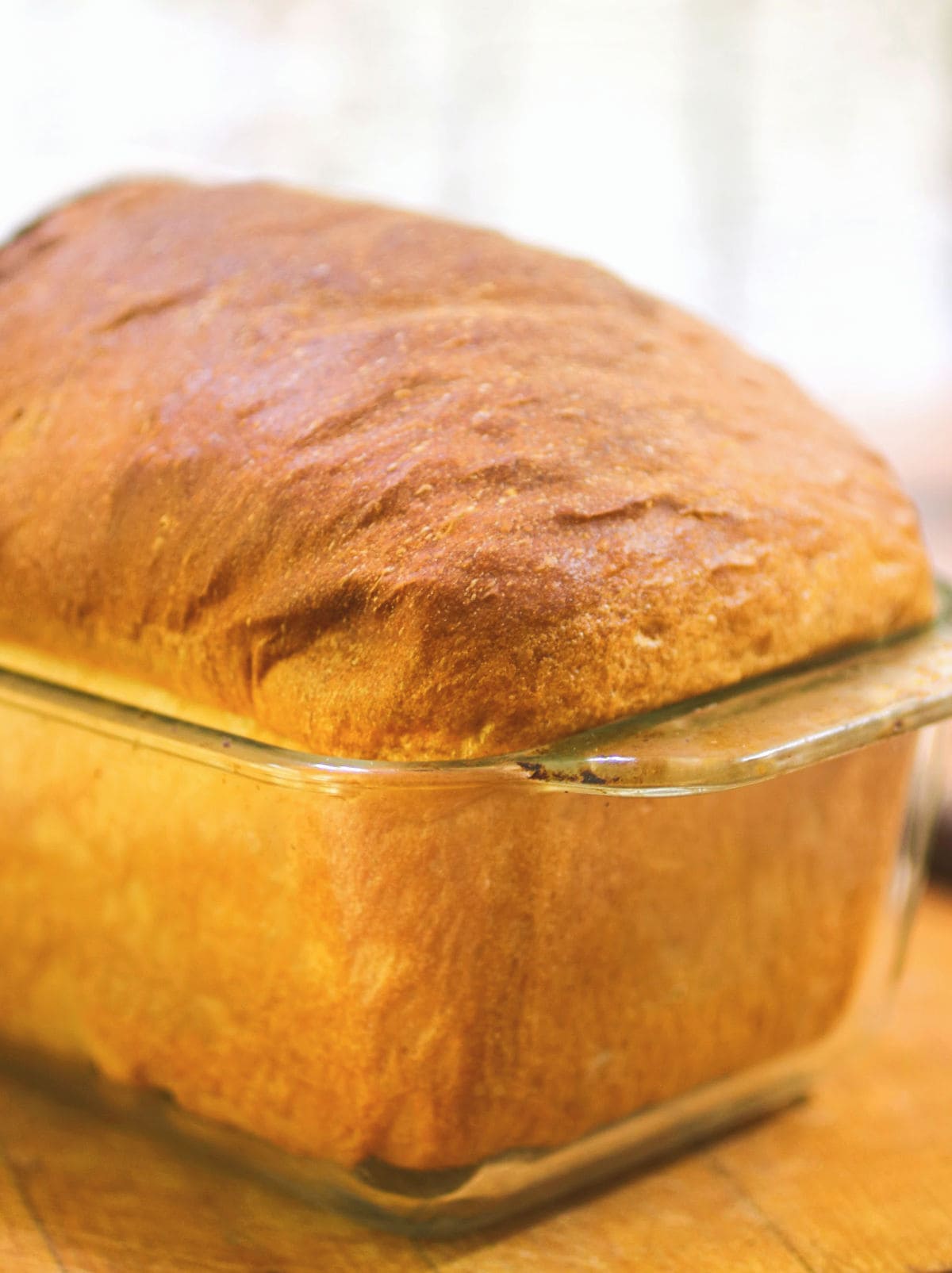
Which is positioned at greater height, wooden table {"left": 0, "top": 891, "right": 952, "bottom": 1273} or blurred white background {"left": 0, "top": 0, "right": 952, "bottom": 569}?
blurred white background {"left": 0, "top": 0, "right": 952, "bottom": 569}

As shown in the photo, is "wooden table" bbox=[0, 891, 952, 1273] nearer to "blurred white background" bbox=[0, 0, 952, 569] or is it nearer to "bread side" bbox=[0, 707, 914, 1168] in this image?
"bread side" bbox=[0, 707, 914, 1168]

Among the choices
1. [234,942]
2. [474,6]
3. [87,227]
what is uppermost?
[474,6]

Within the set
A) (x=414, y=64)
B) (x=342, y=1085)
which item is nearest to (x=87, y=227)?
(x=342, y=1085)

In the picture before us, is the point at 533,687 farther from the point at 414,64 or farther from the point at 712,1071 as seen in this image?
the point at 414,64

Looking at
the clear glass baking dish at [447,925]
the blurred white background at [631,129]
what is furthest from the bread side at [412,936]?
the blurred white background at [631,129]

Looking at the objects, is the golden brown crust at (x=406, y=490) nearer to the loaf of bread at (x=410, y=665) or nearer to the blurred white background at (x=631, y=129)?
the loaf of bread at (x=410, y=665)

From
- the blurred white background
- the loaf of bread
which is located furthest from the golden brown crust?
the blurred white background
